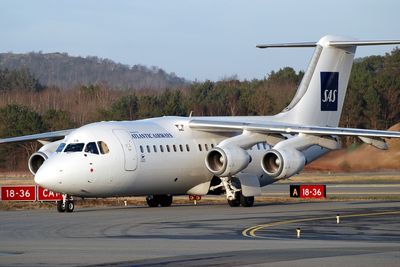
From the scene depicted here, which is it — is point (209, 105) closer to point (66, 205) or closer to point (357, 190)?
point (357, 190)

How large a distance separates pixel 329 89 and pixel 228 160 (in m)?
7.35

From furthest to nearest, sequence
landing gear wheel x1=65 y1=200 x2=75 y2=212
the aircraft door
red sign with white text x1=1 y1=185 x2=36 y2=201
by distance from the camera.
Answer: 1. red sign with white text x1=1 y1=185 x2=36 y2=201
2. landing gear wheel x1=65 y1=200 x2=75 y2=212
3. the aircraft door

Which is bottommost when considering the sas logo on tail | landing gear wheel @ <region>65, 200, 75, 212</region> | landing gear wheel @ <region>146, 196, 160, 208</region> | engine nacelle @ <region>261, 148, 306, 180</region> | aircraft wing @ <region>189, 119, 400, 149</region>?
landing gear wheel @ <region>146, 196, 160, 208</region>

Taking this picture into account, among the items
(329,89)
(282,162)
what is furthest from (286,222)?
(329,89)

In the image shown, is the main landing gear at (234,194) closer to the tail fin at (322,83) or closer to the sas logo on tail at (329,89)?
the tail fin at (322,83)

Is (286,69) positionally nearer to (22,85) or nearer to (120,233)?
(22,85)

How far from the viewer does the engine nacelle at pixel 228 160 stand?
3391 centimetres

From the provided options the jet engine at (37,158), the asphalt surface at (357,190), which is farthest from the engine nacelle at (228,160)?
the asphalt surface at (357,190)

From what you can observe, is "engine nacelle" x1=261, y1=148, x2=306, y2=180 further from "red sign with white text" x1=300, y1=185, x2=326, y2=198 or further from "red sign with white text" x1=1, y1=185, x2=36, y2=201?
"red sign with white text" x1=1, y1=185, x2=36, y2=201

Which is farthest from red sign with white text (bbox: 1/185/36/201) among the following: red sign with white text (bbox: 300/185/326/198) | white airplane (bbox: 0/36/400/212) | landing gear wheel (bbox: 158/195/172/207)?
red sign with white text (bbox: 300/185/326/198)

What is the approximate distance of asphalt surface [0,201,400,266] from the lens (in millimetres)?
17281

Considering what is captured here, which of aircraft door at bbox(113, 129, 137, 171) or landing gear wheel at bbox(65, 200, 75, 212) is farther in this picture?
landing gear wheel at bbox(65, 200, 75, 212)

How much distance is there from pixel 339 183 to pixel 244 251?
35011 millimetres

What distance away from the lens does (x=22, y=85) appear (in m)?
131
